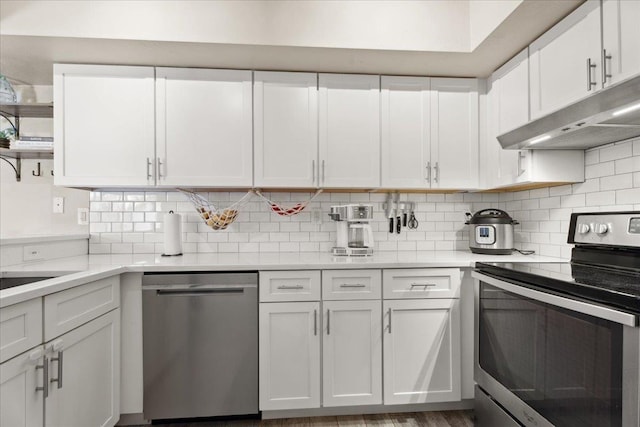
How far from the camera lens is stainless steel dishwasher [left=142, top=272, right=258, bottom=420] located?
6.26ft

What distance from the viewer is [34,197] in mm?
2441

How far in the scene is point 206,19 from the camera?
1.93 m

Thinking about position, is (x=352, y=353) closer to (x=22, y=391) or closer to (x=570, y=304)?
(x=570, y=304)

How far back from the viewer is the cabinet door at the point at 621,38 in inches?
52.7

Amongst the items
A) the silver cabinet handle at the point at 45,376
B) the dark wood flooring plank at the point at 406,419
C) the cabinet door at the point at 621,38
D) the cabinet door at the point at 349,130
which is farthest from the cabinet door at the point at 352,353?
the cabinet door at the point at 621,38

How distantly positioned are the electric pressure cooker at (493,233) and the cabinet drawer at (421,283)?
0.45 meters

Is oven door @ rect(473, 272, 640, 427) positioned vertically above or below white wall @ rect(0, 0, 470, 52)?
below

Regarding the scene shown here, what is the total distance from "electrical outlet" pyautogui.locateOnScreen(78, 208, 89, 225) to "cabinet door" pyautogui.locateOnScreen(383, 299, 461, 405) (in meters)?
2.10

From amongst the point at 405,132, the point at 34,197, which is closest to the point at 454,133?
the point at 405,132

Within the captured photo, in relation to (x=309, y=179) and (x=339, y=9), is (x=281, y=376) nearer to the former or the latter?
(x=309, y=179)

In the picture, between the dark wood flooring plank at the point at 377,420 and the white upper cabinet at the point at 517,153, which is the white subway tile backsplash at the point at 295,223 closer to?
the white upper cabinet at the point at 517,153

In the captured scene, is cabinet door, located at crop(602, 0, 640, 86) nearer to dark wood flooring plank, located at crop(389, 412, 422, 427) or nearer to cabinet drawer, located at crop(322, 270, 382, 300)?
cabinet drawer, located at crop(322, 270, 382, 300)

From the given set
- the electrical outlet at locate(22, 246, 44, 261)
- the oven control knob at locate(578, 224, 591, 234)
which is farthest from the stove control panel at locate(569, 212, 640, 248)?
the electrical outlet at locate(22, 246, 44, 261)

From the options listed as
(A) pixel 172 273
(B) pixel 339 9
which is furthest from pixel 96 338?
(B) pixel 339 9
